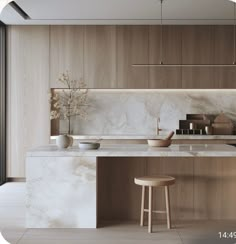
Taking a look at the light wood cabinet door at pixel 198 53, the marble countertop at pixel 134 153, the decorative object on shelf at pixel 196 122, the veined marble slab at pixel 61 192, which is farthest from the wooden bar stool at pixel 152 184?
the light wood cabinet door at pixel 198 53

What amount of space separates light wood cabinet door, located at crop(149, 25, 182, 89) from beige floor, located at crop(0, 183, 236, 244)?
281 cm

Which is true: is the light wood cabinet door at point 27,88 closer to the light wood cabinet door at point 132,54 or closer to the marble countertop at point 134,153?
the light wood cabinet door at point 132,54

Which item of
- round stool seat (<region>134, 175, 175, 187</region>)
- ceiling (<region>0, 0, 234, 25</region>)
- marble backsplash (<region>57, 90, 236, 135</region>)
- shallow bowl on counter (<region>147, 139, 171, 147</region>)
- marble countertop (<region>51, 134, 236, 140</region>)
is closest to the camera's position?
round stool seat (<region>134, 175, 175, 187</region>)

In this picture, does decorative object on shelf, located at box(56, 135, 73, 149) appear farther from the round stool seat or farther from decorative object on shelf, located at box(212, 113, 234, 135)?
decorative object on shelf, located at box(212, 113, 234, 135)

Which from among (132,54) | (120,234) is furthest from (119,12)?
(120,234)

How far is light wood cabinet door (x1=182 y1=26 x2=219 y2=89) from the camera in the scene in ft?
21.1

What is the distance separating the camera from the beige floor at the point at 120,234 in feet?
11.7

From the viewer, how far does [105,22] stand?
20.8 feet

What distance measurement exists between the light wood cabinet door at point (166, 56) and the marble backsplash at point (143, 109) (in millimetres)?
355

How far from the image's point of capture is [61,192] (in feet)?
12.9

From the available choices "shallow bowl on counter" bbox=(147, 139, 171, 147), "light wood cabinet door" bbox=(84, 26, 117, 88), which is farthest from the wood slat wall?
"shallow bowl on counter" bbox=(147, 139, 171, 147)

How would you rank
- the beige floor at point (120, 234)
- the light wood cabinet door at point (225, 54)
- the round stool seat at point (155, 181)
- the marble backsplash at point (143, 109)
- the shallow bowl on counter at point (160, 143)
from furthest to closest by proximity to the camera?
the marble backsplash at point (143, 109) → the light wood cabinet door at point (225, 54) → the shallow bowl on counter at point (160, 143) → the round stool seat at point (155, 181) → the beige floor at point (120, 234)

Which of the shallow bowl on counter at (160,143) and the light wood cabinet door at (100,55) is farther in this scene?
the light wood cabinet door at (100,55)

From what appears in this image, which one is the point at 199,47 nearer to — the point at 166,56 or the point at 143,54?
the point at 166,56
